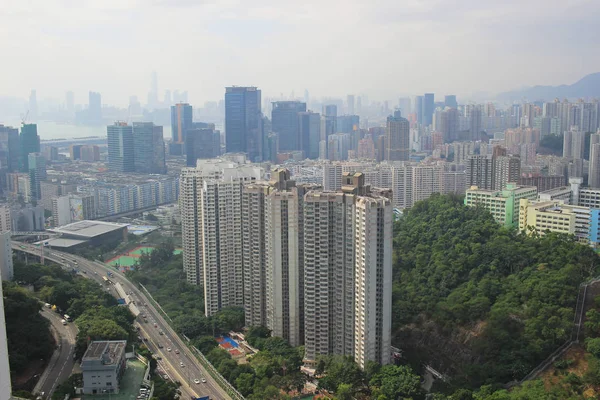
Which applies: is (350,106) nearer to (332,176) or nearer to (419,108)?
(419,108)

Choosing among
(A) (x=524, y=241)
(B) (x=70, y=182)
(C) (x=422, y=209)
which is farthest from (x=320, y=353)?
(B) (x=70, y=182)

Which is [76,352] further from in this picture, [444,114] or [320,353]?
[444,114]

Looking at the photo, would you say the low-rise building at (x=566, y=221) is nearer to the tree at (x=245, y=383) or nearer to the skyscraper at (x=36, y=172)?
the tree at (x=245, y=383)

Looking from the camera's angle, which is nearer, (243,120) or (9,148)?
(9,148)

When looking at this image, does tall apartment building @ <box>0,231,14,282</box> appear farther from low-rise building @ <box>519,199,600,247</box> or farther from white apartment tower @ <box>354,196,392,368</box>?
low-rise building @ <box>519,199,600,247</box>

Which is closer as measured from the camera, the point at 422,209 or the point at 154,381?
the point at 154,381

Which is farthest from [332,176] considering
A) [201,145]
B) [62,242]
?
[62,242]
